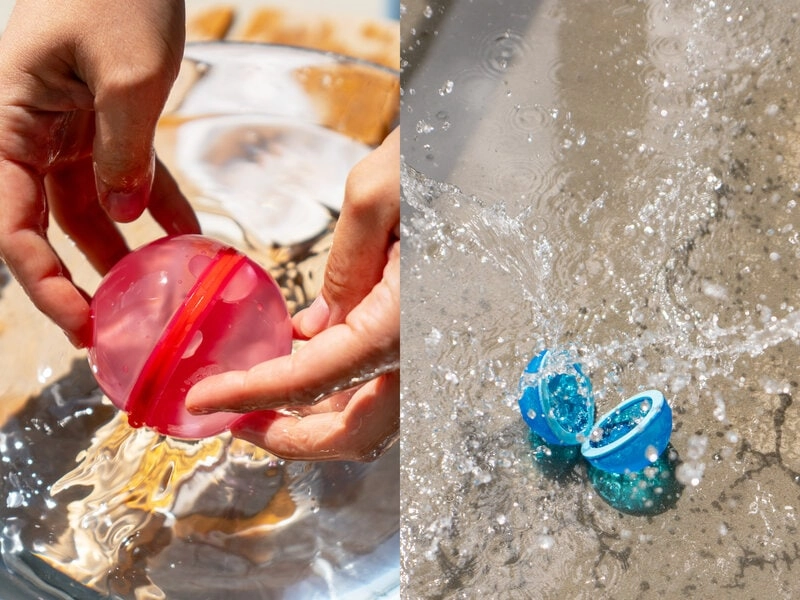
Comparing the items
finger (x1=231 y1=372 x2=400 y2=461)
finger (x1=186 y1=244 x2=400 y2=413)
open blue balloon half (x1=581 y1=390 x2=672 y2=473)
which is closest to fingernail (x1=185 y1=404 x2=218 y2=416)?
finger (x1=186 y1=244 x2=400 y2=413)

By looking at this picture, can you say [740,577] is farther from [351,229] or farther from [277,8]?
[277,8]

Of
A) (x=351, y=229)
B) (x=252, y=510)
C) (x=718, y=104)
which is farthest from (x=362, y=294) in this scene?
(x=718, y=104)

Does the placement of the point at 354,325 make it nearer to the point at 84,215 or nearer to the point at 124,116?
the point at 124,116

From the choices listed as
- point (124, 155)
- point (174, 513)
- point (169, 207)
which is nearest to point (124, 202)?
point (124, 155)

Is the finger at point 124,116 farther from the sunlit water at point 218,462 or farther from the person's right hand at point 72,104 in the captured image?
the sunlit water at point 218,462

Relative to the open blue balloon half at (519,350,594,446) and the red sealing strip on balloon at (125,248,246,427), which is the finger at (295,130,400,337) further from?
the open blue balloon half at (519,350,594,446)

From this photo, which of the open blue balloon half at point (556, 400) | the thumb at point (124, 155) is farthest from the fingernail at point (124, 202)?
the open blue balloon half at point (556, 400)
